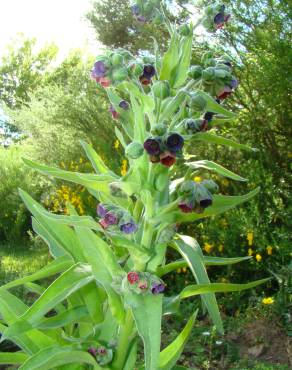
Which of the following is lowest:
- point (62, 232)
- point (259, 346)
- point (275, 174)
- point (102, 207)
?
point (259, 346)

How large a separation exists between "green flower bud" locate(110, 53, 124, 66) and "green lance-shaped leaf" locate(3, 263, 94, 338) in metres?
0.64

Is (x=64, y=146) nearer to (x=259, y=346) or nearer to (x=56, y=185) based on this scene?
(x=56, y=185)

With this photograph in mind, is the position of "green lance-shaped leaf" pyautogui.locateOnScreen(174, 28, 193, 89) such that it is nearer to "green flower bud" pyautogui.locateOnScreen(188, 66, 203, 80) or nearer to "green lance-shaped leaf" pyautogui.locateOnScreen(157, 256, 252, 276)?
"green flower bud" pyautogui.locateOnScreen(188, 66, 203, 80)

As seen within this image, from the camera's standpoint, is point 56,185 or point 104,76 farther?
point 56,185

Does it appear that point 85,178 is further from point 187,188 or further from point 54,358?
point 54,358

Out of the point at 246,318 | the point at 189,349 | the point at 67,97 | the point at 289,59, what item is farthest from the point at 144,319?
the point at 67,97

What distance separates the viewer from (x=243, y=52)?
16.8 ft

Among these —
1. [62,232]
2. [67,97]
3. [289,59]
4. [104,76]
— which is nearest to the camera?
[104,76]

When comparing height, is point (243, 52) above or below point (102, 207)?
above

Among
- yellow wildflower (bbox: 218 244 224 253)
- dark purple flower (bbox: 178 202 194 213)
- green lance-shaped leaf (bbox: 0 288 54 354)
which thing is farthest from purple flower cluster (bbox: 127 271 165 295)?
yellow wildflower (bbox: 218 244 224 253)

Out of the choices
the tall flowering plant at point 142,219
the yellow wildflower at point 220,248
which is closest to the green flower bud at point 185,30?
the tall flowering plant at point 142,219

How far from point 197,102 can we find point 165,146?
172mm

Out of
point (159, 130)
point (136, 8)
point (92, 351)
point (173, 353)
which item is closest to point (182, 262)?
point (173, 353)

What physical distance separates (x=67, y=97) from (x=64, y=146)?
0.81m
